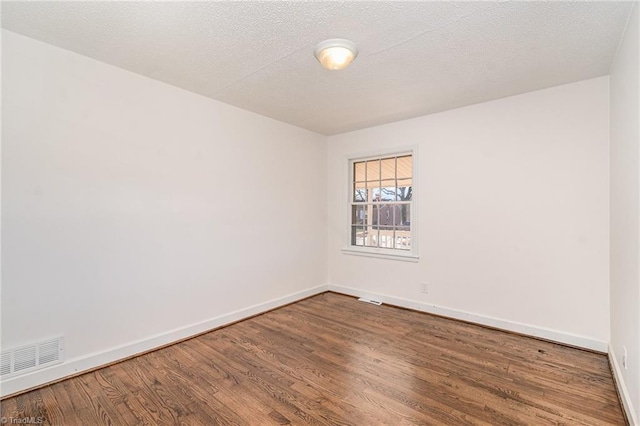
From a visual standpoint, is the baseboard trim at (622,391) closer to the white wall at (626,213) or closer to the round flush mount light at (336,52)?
the white wall at (626,213)

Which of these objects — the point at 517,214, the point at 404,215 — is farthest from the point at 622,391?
the point at 404,215

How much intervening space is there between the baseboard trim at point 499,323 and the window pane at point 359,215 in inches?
41.3

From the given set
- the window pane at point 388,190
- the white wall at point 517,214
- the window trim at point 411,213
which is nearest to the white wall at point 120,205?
the window trim at point 411,213

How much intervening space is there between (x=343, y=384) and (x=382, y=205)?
2.71 m

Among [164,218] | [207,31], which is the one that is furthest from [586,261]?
[164,218]

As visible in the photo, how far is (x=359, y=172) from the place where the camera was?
15.5ft

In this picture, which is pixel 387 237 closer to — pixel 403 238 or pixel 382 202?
pixel 403 238

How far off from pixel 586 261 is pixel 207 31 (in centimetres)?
382

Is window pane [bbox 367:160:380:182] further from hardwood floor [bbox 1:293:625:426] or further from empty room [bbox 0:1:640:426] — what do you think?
hardwood floor [bbox 1:293:625:426]

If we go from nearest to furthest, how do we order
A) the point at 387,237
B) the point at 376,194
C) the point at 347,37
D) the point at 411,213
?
the point at 347,37 → the point at 411,213 → the point at 387,237 → the point at 376,194

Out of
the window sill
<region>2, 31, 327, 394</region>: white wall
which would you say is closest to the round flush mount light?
<region>2, 31, 327, 394</region>: white wall

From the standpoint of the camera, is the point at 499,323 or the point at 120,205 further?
the point at 499,323

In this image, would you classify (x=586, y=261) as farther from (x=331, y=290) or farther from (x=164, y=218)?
(x=164, y=218)

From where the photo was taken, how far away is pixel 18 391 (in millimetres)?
2111
